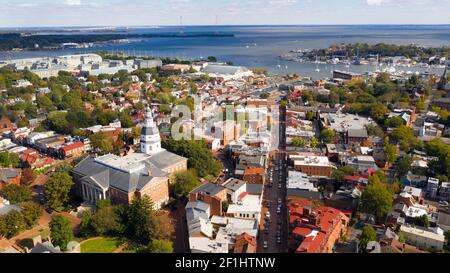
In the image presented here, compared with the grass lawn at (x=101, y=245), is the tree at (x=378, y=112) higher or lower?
higher

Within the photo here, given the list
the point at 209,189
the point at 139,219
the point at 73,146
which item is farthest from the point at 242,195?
the point at 73,146

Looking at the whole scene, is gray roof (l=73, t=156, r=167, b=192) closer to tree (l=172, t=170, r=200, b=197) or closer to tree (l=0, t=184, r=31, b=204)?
tree (l=172, t=170, r=200, b=197)

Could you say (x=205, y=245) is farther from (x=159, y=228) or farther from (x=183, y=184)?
(x=183, y=184)

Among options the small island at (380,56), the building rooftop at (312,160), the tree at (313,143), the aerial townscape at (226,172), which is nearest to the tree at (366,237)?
the aerial townscape at (226,172)

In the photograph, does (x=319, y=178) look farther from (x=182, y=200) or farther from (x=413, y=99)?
(x=413, y=99)

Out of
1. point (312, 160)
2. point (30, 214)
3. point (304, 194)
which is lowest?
point (30, 214)

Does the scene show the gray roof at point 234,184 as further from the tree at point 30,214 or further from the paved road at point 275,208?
the tree at point 30,214

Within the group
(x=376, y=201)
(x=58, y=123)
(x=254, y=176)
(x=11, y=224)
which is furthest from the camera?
(x=58, y=123)
